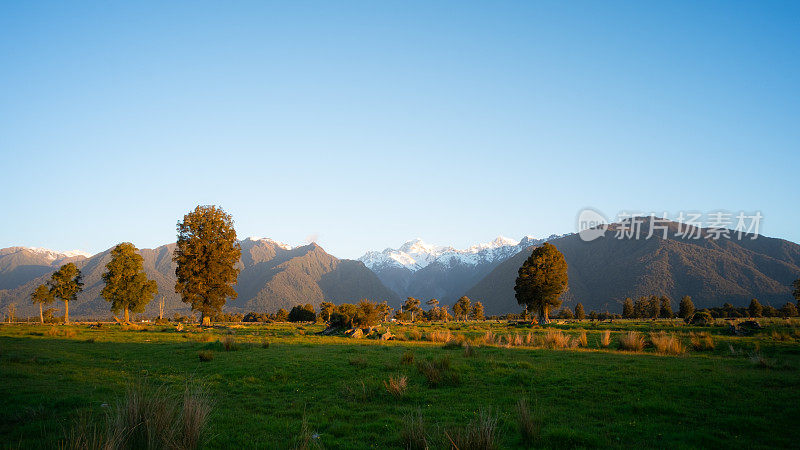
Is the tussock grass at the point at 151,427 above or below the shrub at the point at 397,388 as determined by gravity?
above

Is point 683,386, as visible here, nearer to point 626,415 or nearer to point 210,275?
point 626,415

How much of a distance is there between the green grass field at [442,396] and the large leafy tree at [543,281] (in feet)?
108

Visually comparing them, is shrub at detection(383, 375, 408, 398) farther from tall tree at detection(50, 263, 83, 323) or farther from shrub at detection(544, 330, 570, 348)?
tall tree at detection(50, 263, 83, 323)

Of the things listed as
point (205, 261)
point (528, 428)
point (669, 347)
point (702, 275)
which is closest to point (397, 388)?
point (528, 428)

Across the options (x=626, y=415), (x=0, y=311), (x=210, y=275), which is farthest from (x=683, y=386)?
(x=0, y=311)

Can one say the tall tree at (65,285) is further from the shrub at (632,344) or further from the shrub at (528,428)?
the shrub at (528,428)

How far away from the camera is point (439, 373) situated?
12.0m

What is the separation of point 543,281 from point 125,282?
58685 mm

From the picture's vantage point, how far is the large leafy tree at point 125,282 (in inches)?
2156

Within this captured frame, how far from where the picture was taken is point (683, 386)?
33.3 ft

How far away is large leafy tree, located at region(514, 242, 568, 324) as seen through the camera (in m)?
50.5

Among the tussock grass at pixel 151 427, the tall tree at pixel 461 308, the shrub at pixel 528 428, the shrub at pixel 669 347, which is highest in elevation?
the tussock grass at pixel 151 427

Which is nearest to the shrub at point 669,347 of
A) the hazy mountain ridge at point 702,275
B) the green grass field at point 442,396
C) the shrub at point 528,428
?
the green grass field at point 442,396

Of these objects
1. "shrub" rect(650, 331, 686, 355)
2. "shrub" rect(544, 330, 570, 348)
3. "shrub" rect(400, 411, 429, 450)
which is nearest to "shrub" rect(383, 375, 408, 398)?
"shrub" rect(400, 411, 429, 450)
